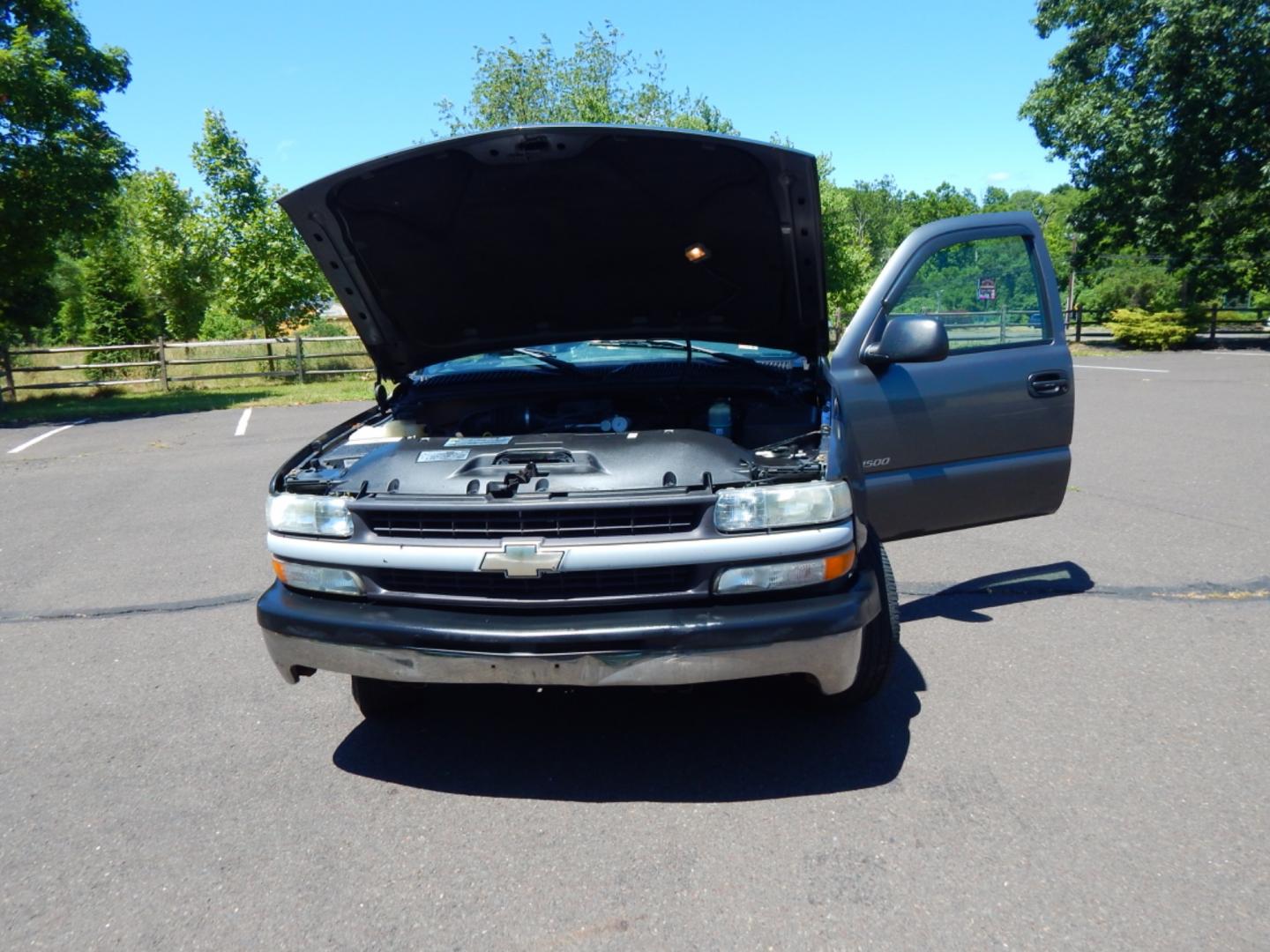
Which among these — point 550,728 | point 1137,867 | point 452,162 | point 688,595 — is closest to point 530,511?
point 688,595

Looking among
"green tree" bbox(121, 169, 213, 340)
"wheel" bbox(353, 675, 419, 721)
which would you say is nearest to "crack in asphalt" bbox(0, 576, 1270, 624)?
"wheel" bbox(353, 675, 419, 721)

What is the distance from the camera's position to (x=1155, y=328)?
1099 inches

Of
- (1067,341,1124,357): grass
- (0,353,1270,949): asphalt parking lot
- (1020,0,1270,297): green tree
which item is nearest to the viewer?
(0,353,1270,949): asphalt parking lot

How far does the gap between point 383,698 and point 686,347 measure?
2.05 metres

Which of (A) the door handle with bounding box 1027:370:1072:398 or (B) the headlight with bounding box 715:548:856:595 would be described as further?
(A) the door handle with bounding box 1027:370:1072:398

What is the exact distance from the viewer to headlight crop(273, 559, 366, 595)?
325 centimetres

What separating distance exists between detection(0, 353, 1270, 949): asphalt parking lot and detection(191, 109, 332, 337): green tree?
75.1 feet

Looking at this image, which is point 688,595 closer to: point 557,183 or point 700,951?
point 700,951

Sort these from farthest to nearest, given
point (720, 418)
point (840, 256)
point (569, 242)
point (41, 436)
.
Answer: point (840, 256) < point (41, 436) < point (569, 242) < point (720, 418)

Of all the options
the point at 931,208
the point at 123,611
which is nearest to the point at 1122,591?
the point at 123,611

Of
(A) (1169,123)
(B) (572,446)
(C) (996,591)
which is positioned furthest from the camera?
(A) (1169,123)

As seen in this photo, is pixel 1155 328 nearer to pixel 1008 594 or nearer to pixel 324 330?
pixel 1008 594

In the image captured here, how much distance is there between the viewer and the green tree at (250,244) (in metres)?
26.8

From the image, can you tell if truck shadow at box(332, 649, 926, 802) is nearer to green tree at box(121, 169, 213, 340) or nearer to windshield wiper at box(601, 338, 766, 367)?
windshield wiper at box(601, 338, 766, 367)
